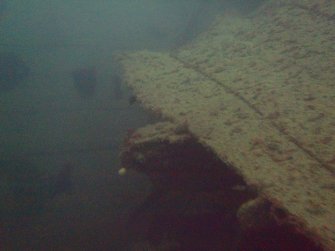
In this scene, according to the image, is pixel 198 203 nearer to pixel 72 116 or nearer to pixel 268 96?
pixel 268 96

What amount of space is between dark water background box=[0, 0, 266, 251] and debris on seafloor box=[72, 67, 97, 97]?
0.13 meters

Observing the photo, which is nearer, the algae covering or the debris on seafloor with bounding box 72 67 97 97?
the algae covering

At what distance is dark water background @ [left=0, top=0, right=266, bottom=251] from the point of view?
584 centimetres

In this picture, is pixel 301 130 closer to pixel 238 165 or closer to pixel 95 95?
pixel 238 165

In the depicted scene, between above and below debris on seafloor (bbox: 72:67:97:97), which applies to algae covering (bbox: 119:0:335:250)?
above

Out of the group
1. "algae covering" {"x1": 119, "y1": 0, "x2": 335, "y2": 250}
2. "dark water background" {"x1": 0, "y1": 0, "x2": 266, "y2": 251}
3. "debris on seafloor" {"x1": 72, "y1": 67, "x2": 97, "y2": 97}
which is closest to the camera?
"algae covering" {"x1": 119, "y1": 0, "x2": 335, "y2": 250}

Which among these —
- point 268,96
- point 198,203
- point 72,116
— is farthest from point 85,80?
point 268,96

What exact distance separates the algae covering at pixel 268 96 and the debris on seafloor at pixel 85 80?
151 inches

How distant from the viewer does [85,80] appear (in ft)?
27.0

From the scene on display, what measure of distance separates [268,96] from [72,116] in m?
5.48

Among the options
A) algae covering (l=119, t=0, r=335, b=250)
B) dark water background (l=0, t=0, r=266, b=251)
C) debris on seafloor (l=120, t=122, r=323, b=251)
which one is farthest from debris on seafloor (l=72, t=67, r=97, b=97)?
debris on seafloor (l=120, t=122, r=323, b=251)

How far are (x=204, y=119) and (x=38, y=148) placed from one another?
520cm

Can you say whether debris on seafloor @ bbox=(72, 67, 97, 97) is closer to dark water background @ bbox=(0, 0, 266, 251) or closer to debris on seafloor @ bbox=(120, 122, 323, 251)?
dark water background @ bbox=(0, 0, 266, 251)

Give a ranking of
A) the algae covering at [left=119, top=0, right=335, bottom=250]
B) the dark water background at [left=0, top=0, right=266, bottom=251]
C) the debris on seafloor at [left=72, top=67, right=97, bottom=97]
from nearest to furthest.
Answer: the algae covering at [left=119, top=0, right=335, bottom=250] < the dark water background at [left=0, top=0, right=266, bottom=251] < the debris on seafloor at [left=72, top=67, right=97, bottom=97]
